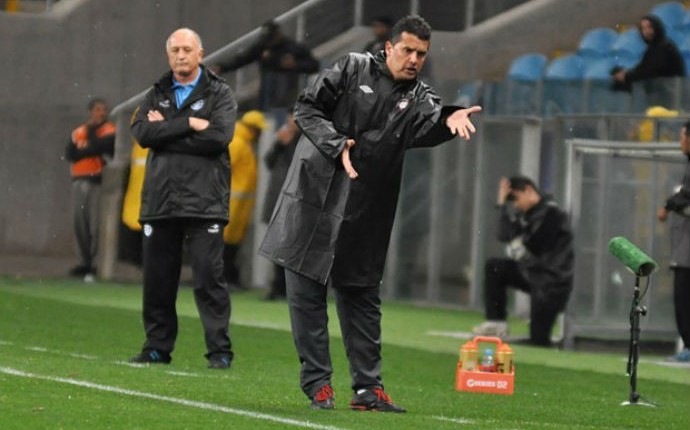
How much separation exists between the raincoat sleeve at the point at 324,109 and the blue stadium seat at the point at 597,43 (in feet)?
46.5

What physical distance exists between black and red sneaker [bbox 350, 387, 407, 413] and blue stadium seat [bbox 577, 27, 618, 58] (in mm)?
14137

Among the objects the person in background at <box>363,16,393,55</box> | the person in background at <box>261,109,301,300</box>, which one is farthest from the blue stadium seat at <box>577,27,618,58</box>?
the person in background at <box>261,109,301,300</box>

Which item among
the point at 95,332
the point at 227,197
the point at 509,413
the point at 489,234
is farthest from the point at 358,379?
the point at 489,234

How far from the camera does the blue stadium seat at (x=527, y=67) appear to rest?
2481 centimetres

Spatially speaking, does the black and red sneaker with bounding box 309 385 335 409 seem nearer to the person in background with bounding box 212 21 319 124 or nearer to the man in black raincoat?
the man in black raincoat

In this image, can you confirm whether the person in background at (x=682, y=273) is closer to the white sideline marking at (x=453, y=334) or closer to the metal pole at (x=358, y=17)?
the white sideline marking at (x=453, y=334)

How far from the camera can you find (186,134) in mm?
13516

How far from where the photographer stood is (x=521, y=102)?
75.9 feet

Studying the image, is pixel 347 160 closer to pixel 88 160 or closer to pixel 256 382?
pixel 256 382

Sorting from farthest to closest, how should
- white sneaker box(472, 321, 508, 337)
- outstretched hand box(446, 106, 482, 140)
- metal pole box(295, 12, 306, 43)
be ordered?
1. metal pole box(295, 12, 306, 43)
2. white sneaker box(472, 321, 508, 337)
3. outstretched hand box(446, 106, 482, 140)

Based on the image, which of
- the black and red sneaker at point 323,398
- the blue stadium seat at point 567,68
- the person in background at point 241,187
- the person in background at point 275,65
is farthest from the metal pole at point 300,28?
the black and red sneaker at point 323,398

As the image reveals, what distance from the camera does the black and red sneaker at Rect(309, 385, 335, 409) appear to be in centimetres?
1085

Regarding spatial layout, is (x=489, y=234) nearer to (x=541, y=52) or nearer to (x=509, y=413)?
(x=541, y=52)

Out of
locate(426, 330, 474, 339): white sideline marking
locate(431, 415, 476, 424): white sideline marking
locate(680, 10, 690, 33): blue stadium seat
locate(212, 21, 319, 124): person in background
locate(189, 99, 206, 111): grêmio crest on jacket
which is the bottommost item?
locate(426, 330, 474, 339): white sideline marking
